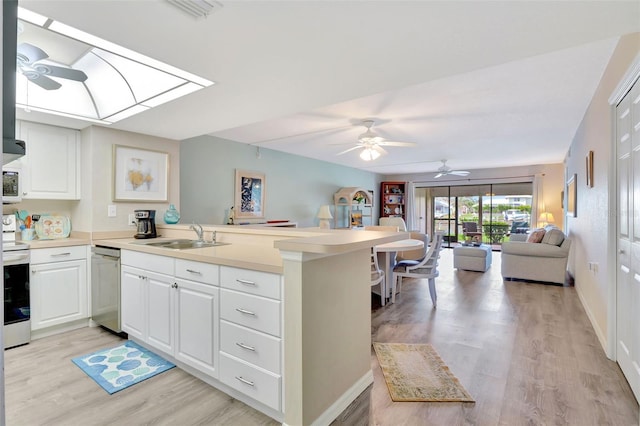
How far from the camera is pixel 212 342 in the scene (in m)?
2.05

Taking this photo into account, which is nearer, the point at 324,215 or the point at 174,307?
the point at 174,307

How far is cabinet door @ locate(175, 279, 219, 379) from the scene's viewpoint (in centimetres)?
205

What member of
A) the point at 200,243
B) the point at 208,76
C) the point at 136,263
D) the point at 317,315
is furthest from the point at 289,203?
the point at 317,315

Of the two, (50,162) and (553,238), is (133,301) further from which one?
(553,238)

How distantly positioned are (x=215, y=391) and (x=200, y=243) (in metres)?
1.33

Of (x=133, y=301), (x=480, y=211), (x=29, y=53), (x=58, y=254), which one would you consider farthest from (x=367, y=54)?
(x=480, y=211)

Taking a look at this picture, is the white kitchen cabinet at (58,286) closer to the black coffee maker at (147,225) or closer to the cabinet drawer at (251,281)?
the black coffee maker at (147,225)

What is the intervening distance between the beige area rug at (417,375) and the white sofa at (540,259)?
3360 mm

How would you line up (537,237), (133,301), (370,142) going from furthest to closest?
(537,237), (370,142), (133,301)

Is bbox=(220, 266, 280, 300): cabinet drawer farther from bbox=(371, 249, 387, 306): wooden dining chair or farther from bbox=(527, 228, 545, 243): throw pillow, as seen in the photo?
bbox=(527, 228, 545, 243): throw pillow

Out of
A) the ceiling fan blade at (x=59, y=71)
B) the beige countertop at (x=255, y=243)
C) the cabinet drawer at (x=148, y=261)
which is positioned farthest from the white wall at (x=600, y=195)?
the ceiling fan blade at (x=59, y=71)

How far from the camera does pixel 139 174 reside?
3.55m

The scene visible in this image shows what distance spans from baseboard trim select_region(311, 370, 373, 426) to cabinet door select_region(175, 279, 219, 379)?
751 mm

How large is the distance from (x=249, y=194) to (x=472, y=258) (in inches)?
170
